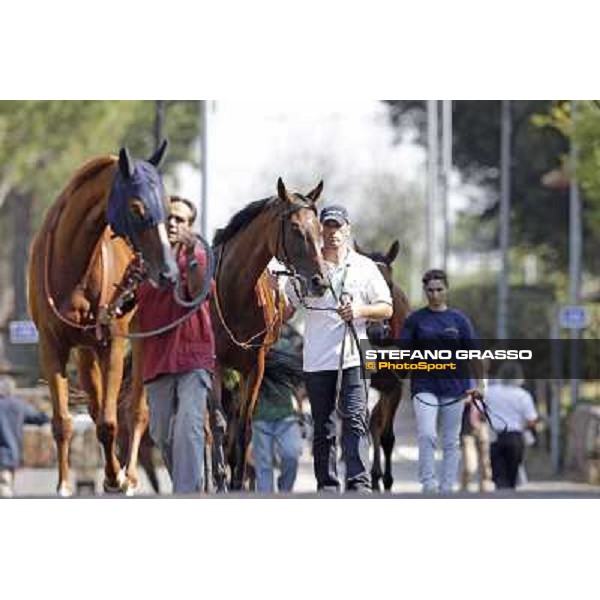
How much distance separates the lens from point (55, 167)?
16.4m

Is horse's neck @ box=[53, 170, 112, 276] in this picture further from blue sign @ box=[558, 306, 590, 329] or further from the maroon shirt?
blue sign @ box=[558, 306, 590, 329]

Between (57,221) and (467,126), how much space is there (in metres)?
9.08

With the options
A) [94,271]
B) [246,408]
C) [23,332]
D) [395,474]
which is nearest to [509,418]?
[395,474]

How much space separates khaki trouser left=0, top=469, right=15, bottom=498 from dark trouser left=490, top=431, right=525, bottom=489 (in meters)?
2.71

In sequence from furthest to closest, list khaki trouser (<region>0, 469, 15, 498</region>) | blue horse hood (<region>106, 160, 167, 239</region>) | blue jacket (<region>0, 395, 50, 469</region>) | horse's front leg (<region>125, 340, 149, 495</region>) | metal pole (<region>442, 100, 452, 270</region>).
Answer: metal pole (<region>442, 100, 452, 270</region>)
blue jacket (<region>0, 395, 50, 469</region>)
khaki trouser (<region>0, 469, 15, 498</region>)
horse's front leg (<region>125, 340, 149, 495</region>)
blue horse hood (<region>106, 160, 167, 239</region>)

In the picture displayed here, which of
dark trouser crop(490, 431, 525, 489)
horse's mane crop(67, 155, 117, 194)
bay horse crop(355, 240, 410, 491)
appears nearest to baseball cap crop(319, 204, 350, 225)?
bay horse crop(355, 240, 410, 491)

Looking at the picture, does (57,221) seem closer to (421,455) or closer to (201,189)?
(201,189)

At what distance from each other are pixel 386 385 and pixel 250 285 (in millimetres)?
942

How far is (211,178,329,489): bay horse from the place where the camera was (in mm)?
10836

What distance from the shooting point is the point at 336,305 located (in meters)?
10.9

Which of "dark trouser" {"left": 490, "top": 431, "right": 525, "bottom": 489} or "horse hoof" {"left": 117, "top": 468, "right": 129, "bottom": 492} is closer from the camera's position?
"horse hoof" {"left": 117, "top": 468, "right": 129, "bottom": 492}

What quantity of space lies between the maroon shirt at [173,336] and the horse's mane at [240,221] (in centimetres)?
39

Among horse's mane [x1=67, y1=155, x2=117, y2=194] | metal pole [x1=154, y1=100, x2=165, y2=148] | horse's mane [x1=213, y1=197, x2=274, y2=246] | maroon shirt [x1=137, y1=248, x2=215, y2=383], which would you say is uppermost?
metal pole [x1=154, y1=100, x2=165, y2=148]
